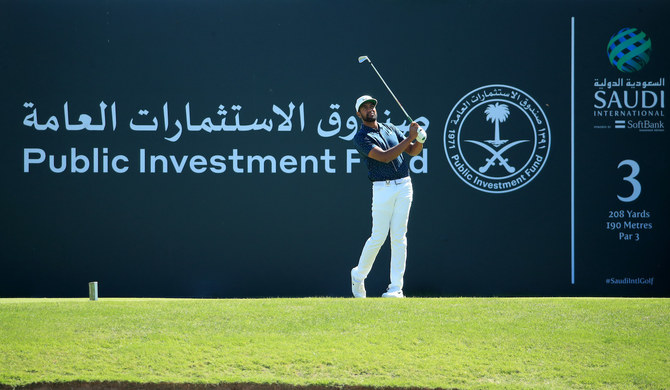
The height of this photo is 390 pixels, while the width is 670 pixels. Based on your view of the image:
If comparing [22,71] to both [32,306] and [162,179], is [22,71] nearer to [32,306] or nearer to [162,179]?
[162,179]

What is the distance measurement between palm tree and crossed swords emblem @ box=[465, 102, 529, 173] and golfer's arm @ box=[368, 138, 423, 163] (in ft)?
7.31

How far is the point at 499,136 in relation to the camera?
9.20 metres

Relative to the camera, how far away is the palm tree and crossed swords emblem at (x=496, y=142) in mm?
9188

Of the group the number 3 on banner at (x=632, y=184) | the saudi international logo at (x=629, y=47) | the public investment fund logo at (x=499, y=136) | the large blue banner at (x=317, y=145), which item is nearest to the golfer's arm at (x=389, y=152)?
the large blue banner at (x=317, y=145)

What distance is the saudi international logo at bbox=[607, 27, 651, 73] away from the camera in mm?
9078

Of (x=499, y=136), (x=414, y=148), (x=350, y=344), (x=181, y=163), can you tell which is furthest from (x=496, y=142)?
(x=350, y=344)

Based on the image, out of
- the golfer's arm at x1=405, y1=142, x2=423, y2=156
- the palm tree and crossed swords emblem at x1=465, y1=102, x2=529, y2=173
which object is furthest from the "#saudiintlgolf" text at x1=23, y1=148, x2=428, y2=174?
the golfer's arm at x1=405, y1=142, x2=423, y2=156

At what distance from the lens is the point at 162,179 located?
9273mm

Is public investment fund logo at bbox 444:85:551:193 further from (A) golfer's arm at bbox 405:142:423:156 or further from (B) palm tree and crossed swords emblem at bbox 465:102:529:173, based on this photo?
(A) golfer's arm at bbox 405:142:423:156

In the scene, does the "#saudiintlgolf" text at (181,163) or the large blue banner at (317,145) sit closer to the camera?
the large blue banner at (317,145)

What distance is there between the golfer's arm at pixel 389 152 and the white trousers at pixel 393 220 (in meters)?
0.33

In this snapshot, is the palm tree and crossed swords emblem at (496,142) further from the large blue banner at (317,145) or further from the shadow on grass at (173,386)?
the shadow on grass at (173,386)

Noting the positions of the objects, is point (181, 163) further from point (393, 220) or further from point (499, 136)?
point (499, 136)

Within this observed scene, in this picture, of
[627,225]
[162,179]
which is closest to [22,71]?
[162,179]
